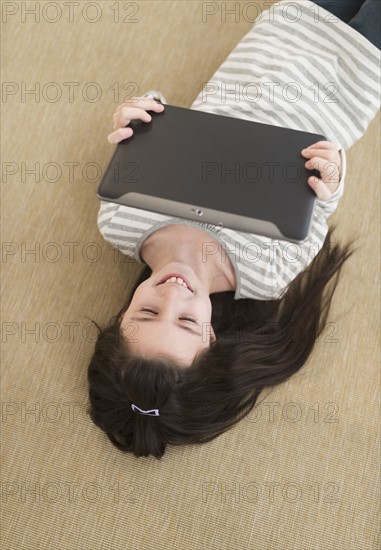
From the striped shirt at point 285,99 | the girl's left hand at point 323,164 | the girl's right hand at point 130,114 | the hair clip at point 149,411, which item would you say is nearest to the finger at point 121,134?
the girl's right hand at point 130,114

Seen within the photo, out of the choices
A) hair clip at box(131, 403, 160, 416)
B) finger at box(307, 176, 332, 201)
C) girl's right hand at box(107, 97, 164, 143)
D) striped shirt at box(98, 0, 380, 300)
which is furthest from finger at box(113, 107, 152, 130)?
hair clip at box(131, 403, 160, 416)

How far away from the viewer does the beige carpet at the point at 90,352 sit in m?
1.07

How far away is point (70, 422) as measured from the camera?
1.12m

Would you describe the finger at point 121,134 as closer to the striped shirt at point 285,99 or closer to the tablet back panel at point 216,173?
the tablet back panel at point 216,173

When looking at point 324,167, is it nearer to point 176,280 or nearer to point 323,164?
point 323,164

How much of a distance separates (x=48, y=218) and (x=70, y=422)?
450mm

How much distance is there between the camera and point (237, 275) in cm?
108

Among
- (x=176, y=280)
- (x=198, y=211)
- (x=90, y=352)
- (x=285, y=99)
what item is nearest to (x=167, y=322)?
(x=176, y=280)

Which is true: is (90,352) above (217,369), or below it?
below

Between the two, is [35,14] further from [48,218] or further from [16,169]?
[48,218]

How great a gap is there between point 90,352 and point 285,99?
Result: 66cm

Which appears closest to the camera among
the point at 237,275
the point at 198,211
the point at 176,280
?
the point at 198,211

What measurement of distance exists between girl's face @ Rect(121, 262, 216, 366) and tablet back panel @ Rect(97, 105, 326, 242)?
160 mm

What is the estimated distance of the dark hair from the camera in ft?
3.09
